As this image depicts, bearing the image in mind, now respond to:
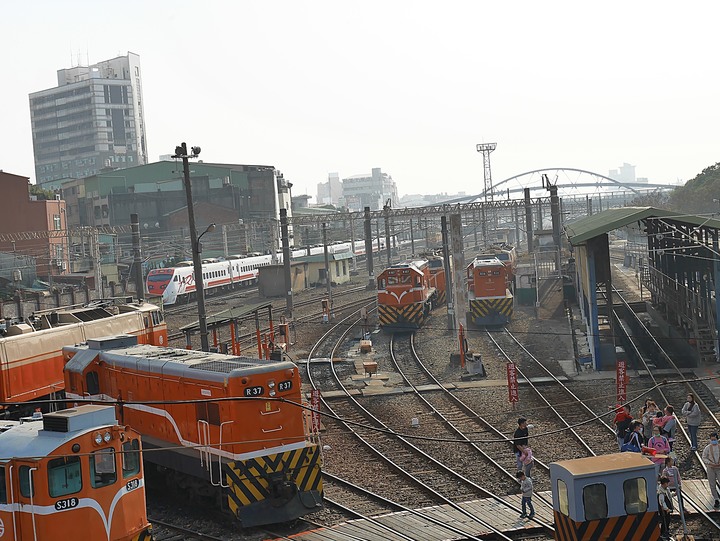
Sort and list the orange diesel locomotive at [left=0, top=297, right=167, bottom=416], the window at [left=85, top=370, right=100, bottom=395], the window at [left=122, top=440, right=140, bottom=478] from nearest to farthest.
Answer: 1. the window at [left=122, top=440, right=140, bottom=478]
2. the window at [left=85, top=370, right=100, bottom=395]
3. the orange diesel locomotive at [left=0, top=297, right=167, bottom=416]

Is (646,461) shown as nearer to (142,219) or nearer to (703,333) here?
(703,333)

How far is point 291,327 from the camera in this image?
38.2 m

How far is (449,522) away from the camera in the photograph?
1291cm

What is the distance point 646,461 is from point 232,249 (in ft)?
290

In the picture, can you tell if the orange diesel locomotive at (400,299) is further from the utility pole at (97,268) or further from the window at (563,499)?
the window at (563,499)

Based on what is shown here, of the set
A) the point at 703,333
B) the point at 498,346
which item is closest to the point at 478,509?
the point at 703,333

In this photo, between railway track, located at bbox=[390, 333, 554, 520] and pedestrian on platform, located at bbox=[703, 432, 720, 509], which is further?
railway track, located at bbox=[390, 333, 554, 520]

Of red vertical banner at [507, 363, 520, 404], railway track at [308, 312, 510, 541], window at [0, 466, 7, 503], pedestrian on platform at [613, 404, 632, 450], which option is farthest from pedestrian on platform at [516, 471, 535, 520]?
red vertical banner at [507, 363, 520, 404]

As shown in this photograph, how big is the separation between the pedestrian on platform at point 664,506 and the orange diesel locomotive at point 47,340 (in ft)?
41.9

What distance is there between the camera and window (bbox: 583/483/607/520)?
10.7 meters

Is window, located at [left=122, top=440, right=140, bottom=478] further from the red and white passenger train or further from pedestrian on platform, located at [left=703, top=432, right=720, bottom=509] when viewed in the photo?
the red and white passenger train

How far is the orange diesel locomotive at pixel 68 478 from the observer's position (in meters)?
9.77

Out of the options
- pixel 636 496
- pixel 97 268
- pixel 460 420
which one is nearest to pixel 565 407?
pixel 460 420

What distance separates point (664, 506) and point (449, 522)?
126 inches
